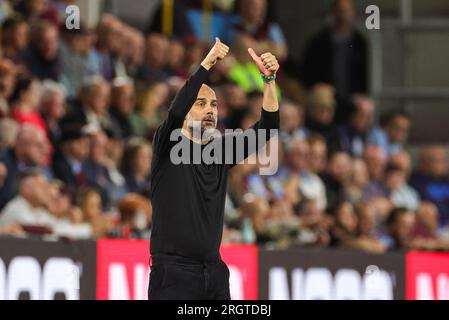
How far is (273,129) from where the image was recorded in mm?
7785

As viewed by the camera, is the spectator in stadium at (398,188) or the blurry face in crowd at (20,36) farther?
the spectator in stadium at (398,188)

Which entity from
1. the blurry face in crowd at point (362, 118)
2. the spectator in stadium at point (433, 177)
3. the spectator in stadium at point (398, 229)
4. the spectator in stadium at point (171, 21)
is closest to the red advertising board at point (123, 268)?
the spectator in stadium at point (398, 229)

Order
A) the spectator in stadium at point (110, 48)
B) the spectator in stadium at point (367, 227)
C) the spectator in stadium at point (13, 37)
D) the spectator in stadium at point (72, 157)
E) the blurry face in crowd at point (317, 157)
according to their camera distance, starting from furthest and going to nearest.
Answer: the blurry face in crowd at point (317, 157)
the spectator in stadium at point (367, 227)
the spectator in stadium at point (110, 48)
the spectator in stadium at point (13, 37)
the spectator in stadium at point (72, 157)

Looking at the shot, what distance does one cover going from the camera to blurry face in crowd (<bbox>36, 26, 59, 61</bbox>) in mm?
12906

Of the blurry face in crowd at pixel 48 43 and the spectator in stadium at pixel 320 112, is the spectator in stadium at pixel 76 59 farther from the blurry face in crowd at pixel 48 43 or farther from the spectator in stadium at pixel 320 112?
the spectator in stadium at pixel 320 112

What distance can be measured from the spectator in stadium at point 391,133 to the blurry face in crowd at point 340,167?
101 cm

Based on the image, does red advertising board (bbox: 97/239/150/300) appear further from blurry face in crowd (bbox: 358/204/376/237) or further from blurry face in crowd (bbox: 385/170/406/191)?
blurry face in crowd (bbox: 385/170/406/191)

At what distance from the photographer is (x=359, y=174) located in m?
15.8

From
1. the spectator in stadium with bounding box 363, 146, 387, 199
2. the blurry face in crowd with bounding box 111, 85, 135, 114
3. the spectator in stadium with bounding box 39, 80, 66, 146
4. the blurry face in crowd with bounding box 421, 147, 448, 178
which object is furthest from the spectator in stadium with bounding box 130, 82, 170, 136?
the blurry face in crowd with bounding box 421, 147, 448, 178

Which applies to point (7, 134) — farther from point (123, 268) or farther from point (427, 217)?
point (427, 217)

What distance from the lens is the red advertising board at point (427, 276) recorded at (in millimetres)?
13312

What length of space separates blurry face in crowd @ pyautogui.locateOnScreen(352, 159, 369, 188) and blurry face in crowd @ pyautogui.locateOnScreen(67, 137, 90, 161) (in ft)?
14.3

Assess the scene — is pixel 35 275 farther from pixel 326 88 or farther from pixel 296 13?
pixel 296 13
